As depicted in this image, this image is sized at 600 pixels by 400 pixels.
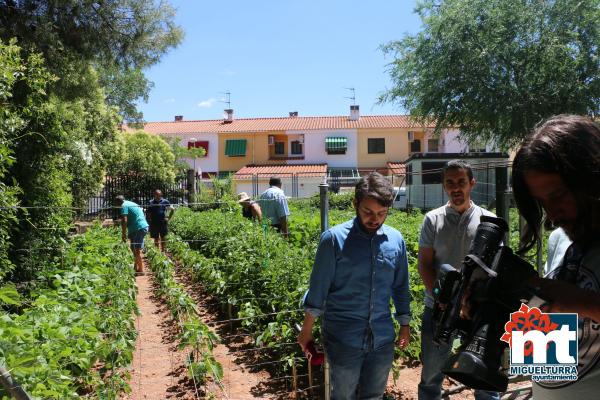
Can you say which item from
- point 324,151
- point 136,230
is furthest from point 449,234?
point 324,151

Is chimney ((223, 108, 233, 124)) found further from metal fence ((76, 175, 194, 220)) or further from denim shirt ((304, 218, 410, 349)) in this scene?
denim shirt ((304, 218, 410, 349))

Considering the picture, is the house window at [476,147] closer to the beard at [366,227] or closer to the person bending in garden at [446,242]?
the person bending in garden at [446,242]

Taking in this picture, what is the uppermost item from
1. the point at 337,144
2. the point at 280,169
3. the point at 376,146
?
the point at 337,144

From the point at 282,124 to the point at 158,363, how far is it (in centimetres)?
3712

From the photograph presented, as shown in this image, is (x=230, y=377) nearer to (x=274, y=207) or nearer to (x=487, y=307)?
(x=487, y=307)

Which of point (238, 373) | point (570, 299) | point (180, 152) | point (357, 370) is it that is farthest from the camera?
point (180, 152)

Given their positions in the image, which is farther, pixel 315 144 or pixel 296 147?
pixel 296 147

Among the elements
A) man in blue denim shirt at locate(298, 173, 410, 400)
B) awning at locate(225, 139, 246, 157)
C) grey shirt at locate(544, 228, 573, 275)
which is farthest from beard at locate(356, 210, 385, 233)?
awning at locate(225, 139, 246, 157)

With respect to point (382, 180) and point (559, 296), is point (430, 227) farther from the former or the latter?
point (559, 296)

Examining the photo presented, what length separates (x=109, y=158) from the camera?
20.4m

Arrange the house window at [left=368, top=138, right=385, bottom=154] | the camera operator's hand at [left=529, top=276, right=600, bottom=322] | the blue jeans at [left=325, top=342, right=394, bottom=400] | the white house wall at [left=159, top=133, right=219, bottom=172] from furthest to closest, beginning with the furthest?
1. the white house wall at [left=159, top=133, right=219, bottom=172]
2. the house window at [left=368, top=138, right=385, bottom=154]
3. the blue jeans at [left=325, top=342, right=394, bottom=400]
4. the camera operator's hand at [left=529, top=276, right=600, bottom=322]

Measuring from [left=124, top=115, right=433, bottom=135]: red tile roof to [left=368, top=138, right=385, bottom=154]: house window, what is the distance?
1067 millimetres

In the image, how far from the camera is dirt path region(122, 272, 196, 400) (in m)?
4.25

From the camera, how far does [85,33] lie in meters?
10.2
